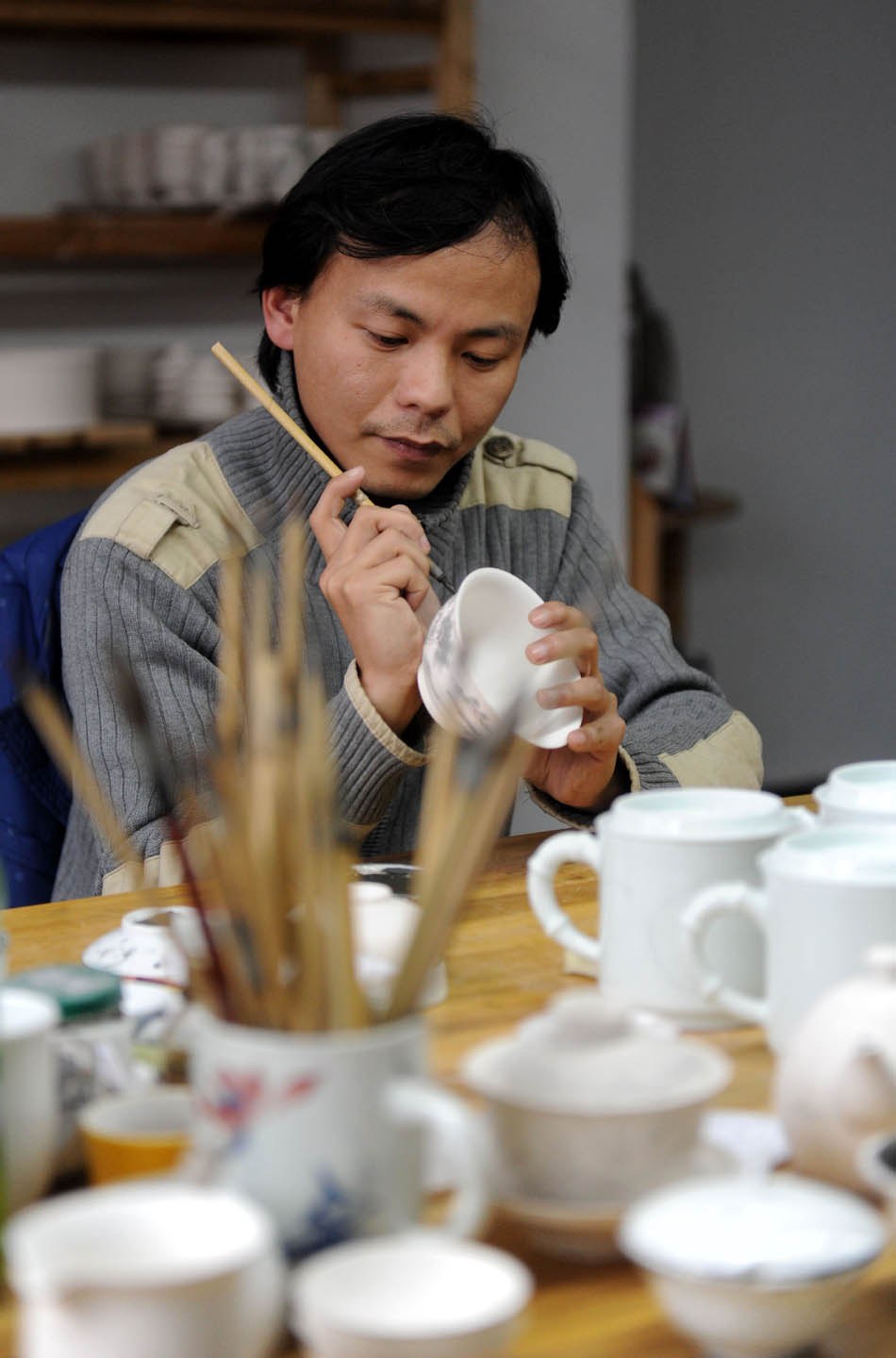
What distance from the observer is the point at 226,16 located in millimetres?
2783

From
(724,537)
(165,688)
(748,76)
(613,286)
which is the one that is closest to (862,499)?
(724,537)

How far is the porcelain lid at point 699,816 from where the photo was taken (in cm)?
92

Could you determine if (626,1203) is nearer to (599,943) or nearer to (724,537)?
(599,943)

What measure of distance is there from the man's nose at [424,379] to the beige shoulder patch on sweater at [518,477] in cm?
28

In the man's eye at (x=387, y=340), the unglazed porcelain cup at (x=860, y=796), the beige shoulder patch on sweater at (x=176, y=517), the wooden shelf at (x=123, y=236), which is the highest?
the wooden shelf at (x=123, y=236)

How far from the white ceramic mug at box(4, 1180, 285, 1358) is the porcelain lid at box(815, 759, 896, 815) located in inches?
22.1

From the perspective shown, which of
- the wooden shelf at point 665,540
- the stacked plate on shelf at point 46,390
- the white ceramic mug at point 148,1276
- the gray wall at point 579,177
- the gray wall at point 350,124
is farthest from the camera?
the wooden shelf at point 665,540

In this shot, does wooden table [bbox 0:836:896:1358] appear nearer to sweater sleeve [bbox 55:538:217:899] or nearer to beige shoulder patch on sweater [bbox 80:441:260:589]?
sweater sleeve [bbox 55:538:217:899]

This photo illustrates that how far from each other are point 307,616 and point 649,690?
0.35m

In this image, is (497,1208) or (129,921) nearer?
(497,1208)

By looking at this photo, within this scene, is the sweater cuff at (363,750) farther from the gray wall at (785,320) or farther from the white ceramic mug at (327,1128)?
the gray wall at (785,320)

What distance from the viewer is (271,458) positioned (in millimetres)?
1704

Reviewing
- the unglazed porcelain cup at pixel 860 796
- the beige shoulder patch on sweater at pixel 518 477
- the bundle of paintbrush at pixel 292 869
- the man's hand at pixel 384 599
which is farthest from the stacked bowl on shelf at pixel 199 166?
the bundle of paintbrush at pixel 292 869

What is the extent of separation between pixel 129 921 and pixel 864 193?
411 centimetres
